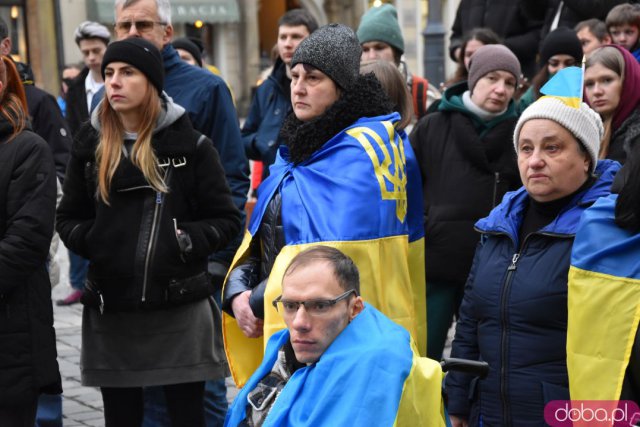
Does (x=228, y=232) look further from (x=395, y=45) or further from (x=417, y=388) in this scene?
(x=395, y=45)

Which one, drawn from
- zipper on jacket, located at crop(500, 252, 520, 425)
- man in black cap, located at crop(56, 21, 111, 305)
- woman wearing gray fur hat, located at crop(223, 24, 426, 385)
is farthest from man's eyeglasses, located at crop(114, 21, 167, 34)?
zipper on jacket, located at crop(500, 252, 520, 425)

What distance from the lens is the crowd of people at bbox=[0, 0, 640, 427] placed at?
3.87 meters

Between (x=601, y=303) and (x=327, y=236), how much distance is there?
116 centimetres

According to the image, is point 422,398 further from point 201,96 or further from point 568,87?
point 201,96

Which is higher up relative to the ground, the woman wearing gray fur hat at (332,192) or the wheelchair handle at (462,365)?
the woman wearing gray fur hat at (332,192)

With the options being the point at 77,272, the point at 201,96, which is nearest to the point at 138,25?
the point at 201,96

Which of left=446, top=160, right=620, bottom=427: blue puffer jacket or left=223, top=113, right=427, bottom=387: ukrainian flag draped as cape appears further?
left=223, top=113, right=427, bottom=387: ukrainian flag draped as cape

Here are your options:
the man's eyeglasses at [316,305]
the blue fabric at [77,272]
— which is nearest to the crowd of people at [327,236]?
the man's eyeglasses at [316,305]

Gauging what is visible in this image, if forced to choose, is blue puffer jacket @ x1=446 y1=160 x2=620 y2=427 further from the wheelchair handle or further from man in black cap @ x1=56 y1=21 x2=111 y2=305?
man in black cap @ x1=56 y1=21 x2=111 y2=305

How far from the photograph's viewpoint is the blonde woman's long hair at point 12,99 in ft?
18.1

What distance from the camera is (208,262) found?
597 centimetres

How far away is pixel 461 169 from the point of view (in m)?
6.41

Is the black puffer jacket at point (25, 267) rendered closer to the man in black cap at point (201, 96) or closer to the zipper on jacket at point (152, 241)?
the zipper on jacket at point (152, 241)

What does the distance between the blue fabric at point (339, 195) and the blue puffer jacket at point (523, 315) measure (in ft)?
1.62
